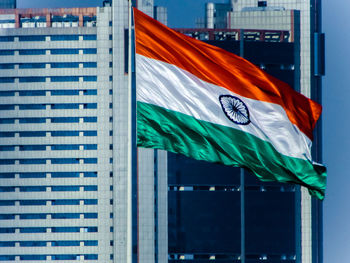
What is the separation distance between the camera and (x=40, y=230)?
61469 mm

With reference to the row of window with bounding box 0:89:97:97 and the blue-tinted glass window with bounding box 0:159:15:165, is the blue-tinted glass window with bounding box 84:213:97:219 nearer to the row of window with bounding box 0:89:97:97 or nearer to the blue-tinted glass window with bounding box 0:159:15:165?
the blue-tinted glass window with bounding box 0:159:15:165

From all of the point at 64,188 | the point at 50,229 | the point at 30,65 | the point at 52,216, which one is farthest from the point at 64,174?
the point at 30,65

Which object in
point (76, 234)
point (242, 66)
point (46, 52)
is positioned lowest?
point (76, 234)

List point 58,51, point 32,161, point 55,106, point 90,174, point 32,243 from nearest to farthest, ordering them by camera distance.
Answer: point 90,174 → point 58,51 → point 55,106 → point 32,243 → point 32,161

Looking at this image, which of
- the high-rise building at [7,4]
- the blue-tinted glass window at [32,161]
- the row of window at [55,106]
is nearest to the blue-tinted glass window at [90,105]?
the row of window at [55,106]

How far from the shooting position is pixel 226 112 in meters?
10.9

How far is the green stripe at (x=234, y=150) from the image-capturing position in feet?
35.4

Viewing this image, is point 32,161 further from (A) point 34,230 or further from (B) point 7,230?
(B) point 7,230

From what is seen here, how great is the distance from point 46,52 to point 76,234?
1873 cm

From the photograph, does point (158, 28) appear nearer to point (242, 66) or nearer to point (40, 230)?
point (242, 66)

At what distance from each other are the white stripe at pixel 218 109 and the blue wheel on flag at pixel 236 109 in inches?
2.6

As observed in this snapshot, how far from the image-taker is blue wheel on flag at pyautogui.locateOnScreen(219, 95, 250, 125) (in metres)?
10.9

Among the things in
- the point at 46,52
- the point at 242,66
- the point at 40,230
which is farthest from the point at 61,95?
the point at 242,66

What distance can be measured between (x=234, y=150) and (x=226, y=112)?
704 millimetres
